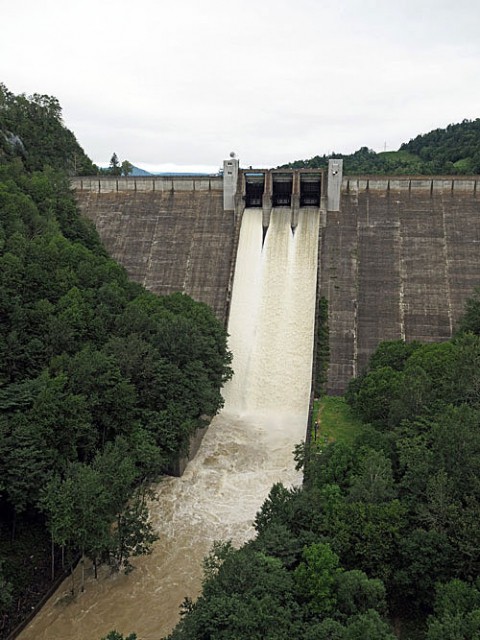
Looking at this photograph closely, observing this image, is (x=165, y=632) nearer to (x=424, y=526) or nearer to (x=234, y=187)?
(x=424, y=526)

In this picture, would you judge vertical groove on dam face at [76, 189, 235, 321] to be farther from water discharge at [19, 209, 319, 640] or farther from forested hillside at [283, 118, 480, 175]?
forested hillside at [283, 118, 480, 175]

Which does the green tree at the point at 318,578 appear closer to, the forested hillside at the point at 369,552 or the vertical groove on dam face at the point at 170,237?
the forested hillside at the point at 369,552

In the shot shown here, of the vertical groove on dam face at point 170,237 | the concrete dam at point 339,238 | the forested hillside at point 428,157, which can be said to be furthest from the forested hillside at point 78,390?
the forested hillside at point 428,157

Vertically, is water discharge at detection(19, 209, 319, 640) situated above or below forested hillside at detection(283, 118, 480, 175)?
below

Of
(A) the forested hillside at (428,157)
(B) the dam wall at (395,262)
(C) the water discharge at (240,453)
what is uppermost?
(A) the forested hillside at (428,157)

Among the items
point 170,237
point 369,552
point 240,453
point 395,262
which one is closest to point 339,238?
point 395,262

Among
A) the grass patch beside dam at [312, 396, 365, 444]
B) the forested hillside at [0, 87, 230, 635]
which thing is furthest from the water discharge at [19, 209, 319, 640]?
the grass patch beside dam at [312, 396, 365, 444]

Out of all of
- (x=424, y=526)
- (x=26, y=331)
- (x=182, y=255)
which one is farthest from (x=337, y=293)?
(x=424, y=526)
